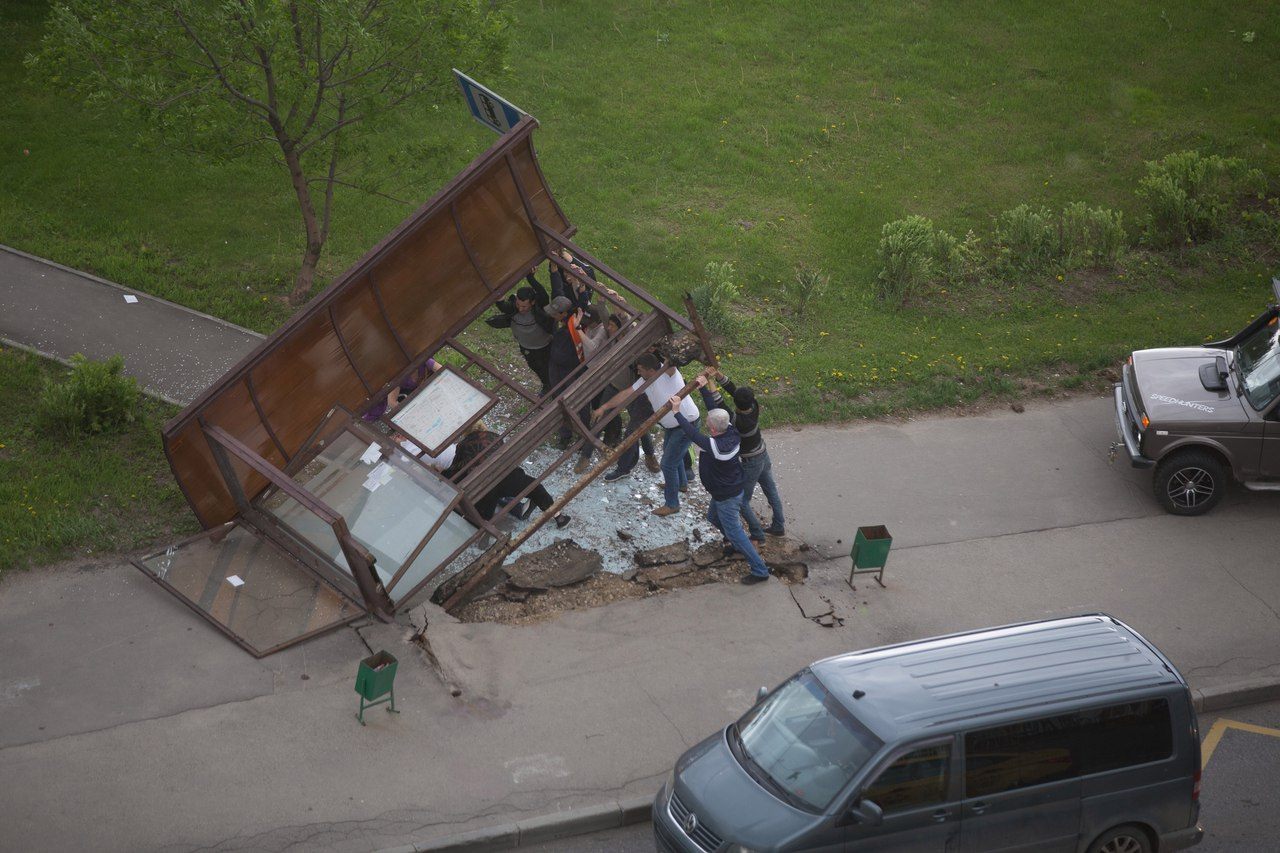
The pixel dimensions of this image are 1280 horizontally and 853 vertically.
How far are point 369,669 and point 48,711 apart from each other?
241cm

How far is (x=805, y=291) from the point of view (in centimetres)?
1438

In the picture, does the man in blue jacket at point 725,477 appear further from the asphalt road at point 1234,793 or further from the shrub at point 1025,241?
the shrub at point 1025,241

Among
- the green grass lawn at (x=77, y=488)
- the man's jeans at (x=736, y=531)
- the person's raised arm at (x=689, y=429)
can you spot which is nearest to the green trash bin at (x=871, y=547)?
the man's jeans at (x=736, y=531)

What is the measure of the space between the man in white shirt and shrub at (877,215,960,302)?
508 centimetres

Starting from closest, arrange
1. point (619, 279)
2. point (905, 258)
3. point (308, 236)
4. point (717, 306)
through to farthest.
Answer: point (619, 279) → point (308, 236) → point (717, 306) → point (905, 258)

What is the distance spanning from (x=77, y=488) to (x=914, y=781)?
25.9 ft

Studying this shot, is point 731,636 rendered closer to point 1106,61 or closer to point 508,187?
point 508,187

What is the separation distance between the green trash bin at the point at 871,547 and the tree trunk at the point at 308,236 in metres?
7.45

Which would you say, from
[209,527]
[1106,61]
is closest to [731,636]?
[209,527]

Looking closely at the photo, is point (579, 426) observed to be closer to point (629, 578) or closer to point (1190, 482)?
point (629, 578)

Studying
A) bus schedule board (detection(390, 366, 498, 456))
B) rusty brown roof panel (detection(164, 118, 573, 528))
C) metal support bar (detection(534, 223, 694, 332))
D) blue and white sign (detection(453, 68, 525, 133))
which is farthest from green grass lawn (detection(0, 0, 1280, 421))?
bus schedule board (detection(390, 366, 498, 456))

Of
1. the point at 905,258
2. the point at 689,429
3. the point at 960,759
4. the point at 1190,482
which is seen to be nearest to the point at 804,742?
the point at 960,759

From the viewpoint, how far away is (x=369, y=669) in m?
8.02

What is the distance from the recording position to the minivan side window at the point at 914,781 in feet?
21.6
